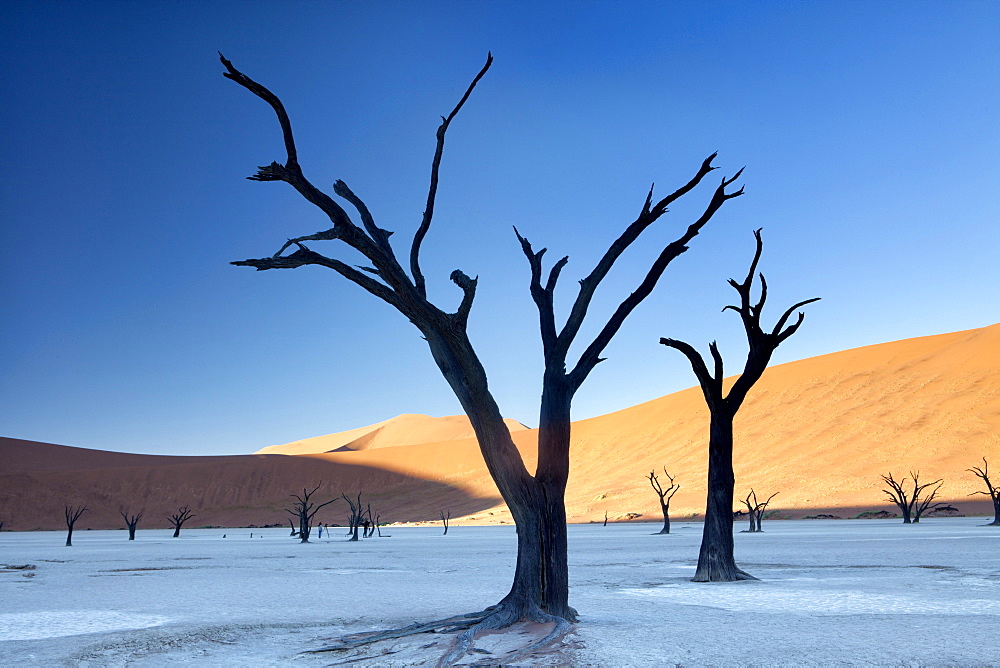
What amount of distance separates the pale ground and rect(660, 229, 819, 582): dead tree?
0.60 meters

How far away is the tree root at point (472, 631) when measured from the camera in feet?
25.2

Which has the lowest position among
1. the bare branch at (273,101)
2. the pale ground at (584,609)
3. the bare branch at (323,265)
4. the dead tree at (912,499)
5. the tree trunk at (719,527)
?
the pale ground at (584,609)

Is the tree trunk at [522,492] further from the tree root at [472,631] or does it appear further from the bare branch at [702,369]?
the bare branch at [702,369]

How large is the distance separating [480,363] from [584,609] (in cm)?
396

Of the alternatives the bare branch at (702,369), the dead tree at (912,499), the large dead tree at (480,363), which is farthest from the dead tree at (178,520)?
the large dead tree at (480,363)

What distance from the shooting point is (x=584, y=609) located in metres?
11.3

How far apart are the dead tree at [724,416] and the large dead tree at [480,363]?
5.37 metres

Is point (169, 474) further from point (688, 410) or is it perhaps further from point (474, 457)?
point (688, 410)

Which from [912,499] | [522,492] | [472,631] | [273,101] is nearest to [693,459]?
[912,499]

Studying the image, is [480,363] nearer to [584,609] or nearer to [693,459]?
[584,609]

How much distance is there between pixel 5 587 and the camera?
16.8 metres

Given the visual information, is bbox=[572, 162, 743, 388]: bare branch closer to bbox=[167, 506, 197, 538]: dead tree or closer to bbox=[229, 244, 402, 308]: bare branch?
bbox=[229, 244, 402, 308]: bare branch

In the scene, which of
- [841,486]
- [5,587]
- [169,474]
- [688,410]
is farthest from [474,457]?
[5,587]

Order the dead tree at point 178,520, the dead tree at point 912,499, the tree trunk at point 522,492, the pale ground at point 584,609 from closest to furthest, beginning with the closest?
the pale ground at point 584,609
the tree trunk at point 522,492
the dead tree at point 912,499
the dead tree at point 178,520
